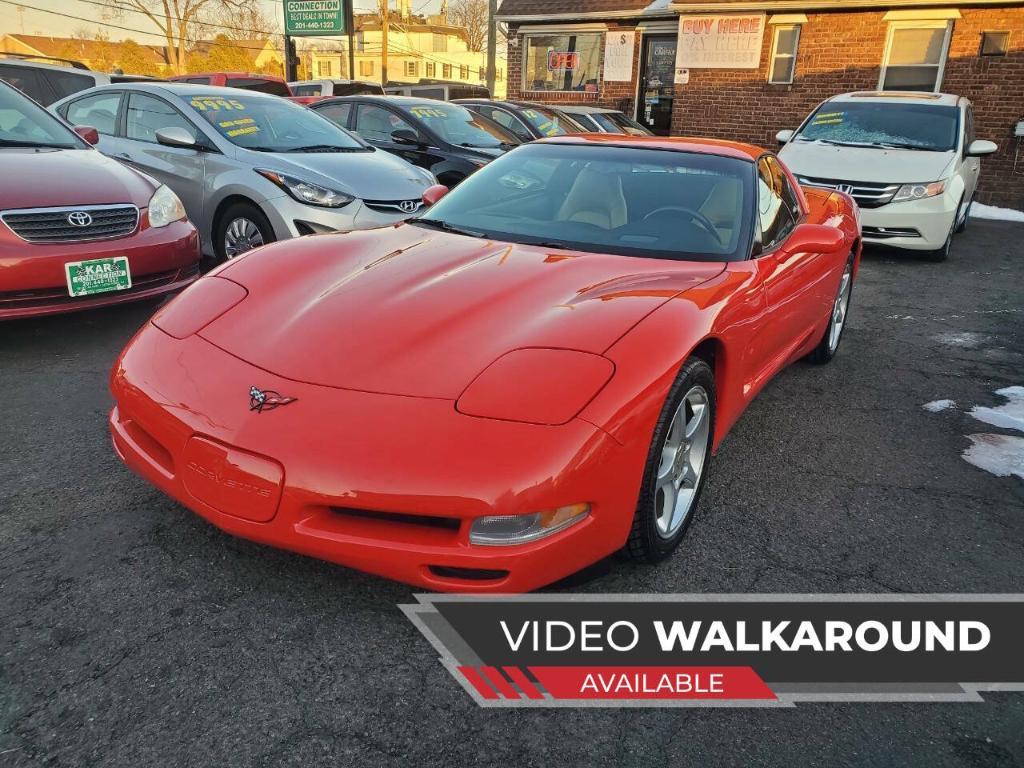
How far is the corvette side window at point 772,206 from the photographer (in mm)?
3377

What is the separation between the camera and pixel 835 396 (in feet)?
13.9

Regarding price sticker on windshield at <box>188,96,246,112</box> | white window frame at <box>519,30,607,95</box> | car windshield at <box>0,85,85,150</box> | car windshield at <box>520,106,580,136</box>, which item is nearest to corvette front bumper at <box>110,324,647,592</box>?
car windshield at <box>0,85,85,150</box>

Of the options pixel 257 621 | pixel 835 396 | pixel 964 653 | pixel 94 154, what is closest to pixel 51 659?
pixel 257 621

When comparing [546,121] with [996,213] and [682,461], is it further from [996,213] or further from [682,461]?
[682,461]

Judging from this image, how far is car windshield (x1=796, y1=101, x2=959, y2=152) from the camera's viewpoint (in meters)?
8.70

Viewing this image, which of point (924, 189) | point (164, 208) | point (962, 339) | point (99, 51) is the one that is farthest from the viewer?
point (99, 51)

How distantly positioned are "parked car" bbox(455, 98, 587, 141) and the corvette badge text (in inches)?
374

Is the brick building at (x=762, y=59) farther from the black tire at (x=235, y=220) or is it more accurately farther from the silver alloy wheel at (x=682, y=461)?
the silver alloy wheel at (x=682, y=461)

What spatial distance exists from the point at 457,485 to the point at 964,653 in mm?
1515

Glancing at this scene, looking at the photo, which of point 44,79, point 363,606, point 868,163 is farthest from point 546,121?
point 363,606

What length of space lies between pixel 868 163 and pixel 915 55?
812 cm

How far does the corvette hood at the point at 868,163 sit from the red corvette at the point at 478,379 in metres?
5.30

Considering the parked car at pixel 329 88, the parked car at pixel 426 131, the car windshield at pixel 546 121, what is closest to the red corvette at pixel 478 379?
the parked car at pixel 426 131

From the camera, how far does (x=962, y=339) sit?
17.8 ft
